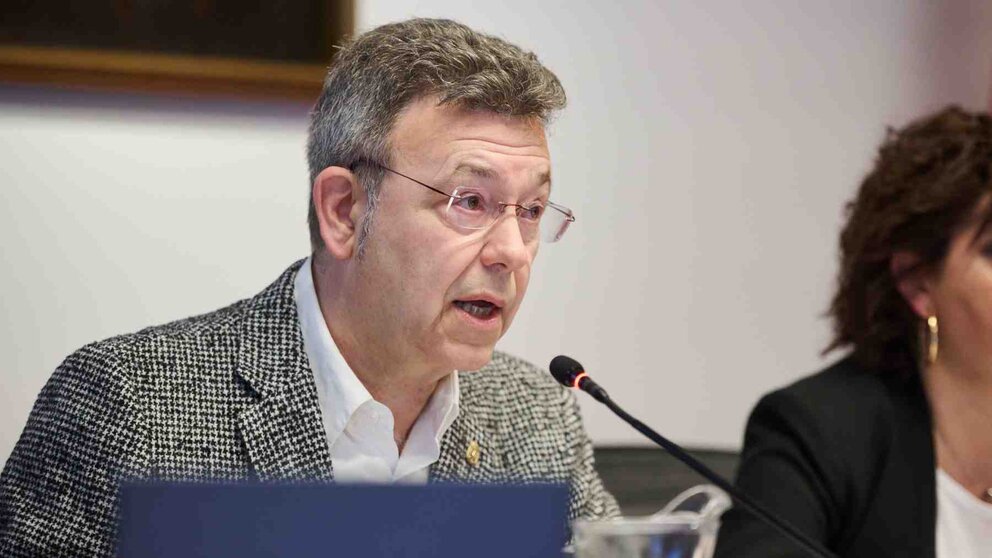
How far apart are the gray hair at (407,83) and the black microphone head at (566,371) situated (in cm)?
34

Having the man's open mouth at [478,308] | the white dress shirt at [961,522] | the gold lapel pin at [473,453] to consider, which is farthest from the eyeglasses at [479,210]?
the white dress shirt at [961,522]

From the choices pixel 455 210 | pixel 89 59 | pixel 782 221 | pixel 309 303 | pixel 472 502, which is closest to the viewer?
pixel 472 502

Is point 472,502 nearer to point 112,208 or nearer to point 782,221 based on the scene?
point 112,208

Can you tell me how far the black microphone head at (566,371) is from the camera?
1.57 metres

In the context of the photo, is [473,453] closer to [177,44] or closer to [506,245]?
[506,245]

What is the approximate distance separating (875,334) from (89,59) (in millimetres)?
1542

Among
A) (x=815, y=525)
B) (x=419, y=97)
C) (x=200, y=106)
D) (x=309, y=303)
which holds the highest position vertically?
(x=419, y=97)

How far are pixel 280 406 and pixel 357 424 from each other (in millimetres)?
121

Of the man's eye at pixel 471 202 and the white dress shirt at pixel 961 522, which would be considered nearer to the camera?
the man's eye at pixel 471 202

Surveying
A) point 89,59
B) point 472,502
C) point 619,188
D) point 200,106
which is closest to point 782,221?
point 619,188

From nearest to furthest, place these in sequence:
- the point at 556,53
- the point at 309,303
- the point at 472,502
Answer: the point at 472,502 → the point at 309,303 → the point at 556,53

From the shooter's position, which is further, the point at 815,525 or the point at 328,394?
the point at 815,525

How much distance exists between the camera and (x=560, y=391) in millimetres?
2033

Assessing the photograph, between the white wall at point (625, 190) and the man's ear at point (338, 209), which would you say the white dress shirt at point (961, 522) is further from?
the man's ear at point (338, 209)
